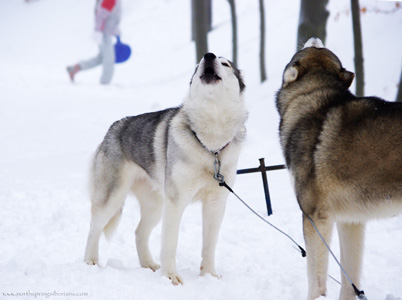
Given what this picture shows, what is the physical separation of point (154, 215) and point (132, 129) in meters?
0.67

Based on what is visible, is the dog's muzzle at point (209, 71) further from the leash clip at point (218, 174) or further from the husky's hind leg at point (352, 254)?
the husky's hind leg at point (352, 254)

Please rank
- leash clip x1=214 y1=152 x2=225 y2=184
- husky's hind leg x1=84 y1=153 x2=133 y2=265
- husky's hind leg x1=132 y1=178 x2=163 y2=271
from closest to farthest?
leash clip x1=214 y1=152 x2=225 y2=184 → husky's hind leg x1=84 y1=153 x2=133 y2=265 → husky's hind leg x1=132 y1=178 x2=163 y2=271

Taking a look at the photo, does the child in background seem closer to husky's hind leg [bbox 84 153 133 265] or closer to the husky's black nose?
husky's hind leg [bbox 84 153 133 265]

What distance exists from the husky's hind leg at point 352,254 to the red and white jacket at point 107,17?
6.71m

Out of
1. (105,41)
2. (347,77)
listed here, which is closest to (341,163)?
(347,77)

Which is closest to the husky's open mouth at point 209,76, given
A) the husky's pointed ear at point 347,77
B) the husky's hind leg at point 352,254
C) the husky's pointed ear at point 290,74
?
the husky's pointed ear at point 290,74

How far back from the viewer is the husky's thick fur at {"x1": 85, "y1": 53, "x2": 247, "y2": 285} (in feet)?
9.30

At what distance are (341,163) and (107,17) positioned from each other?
768 centimetres

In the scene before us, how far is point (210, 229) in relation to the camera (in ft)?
10.0

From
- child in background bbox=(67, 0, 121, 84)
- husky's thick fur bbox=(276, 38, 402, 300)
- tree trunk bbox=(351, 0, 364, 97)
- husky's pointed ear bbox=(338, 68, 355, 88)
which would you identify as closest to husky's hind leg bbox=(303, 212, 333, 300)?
husky's thick fur bbox=(276, 38, 402, 300)

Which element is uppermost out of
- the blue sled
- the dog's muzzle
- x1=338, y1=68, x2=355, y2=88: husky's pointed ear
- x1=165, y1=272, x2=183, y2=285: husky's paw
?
Answer: the blue sled

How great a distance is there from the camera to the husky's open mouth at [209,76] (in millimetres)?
2781

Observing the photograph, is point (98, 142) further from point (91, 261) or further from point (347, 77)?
point (347, 77)

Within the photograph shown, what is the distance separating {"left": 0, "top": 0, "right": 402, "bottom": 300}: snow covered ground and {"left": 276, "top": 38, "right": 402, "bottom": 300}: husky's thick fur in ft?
0.99
